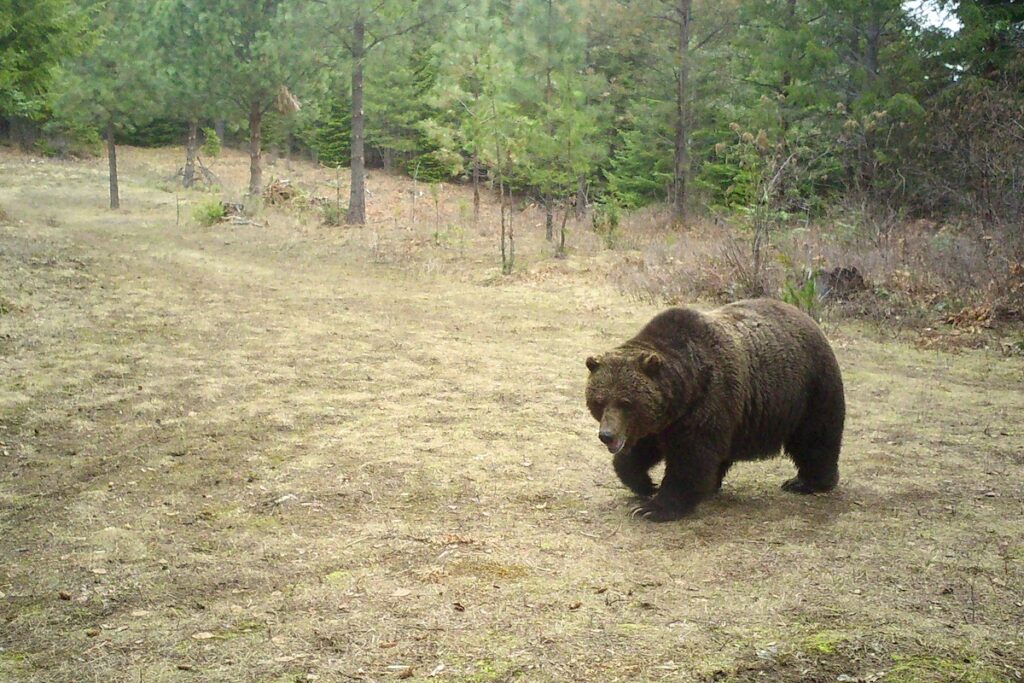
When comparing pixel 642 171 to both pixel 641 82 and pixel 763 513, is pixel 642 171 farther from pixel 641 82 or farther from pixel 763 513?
pixel 763 513

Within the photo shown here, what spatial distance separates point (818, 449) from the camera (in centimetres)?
596

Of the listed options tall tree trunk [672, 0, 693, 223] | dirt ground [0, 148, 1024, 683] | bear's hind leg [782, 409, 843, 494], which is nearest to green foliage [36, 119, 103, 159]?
tall tree trunk [672, 0, 693, 223]

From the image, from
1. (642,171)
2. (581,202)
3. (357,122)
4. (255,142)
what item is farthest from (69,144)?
(642,171)

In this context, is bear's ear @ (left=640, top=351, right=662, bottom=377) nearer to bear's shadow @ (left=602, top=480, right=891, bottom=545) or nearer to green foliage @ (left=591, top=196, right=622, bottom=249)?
bear's shadow @ (left=602, top=480, right=891, bottom=545)

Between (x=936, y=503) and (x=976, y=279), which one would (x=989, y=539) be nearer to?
(x=936, y=503)

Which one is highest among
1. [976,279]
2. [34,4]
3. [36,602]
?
[34,4]

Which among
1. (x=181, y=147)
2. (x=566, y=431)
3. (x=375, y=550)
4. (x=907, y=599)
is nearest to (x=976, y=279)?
(x=566, y=431)

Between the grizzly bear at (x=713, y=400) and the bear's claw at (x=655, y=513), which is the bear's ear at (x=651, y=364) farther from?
the bear's claw at (x=655, y=513)

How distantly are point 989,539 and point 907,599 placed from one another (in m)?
1.20

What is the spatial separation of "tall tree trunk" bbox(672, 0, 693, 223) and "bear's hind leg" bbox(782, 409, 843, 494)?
1906 cm

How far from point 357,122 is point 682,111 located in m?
9.19

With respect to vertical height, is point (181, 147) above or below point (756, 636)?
above

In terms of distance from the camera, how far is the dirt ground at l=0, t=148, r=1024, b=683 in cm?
381

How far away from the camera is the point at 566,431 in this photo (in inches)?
307
